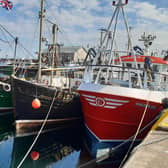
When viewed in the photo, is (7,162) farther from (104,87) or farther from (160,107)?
(160,107)

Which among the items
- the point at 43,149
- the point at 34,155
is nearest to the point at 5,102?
the point at 43,149

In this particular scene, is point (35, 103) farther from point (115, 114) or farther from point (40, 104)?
point (115, 114)

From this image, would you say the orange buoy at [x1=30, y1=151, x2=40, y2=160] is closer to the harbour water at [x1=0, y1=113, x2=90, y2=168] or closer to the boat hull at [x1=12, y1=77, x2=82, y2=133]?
the harbour water at [x1=0, y1=113, x2=90, y2=168]

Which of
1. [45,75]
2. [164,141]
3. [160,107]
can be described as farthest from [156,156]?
[45,75]

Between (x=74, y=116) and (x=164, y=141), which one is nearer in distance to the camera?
(x=164, y=141)

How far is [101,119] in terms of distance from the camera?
730 cm

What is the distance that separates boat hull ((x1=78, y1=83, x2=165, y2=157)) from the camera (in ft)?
22.4

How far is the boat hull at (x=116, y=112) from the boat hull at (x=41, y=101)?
2810mm

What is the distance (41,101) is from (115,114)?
14.4 feet

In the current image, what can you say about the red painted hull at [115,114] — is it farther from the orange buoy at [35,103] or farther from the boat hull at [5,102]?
the boat hull at [5,102]

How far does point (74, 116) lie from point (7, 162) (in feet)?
15.0

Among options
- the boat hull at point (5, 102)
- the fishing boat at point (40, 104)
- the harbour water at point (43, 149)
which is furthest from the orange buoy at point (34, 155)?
the boat hull at point (5, 102)

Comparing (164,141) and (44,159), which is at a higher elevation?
(164,141)

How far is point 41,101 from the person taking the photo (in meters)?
10.1
